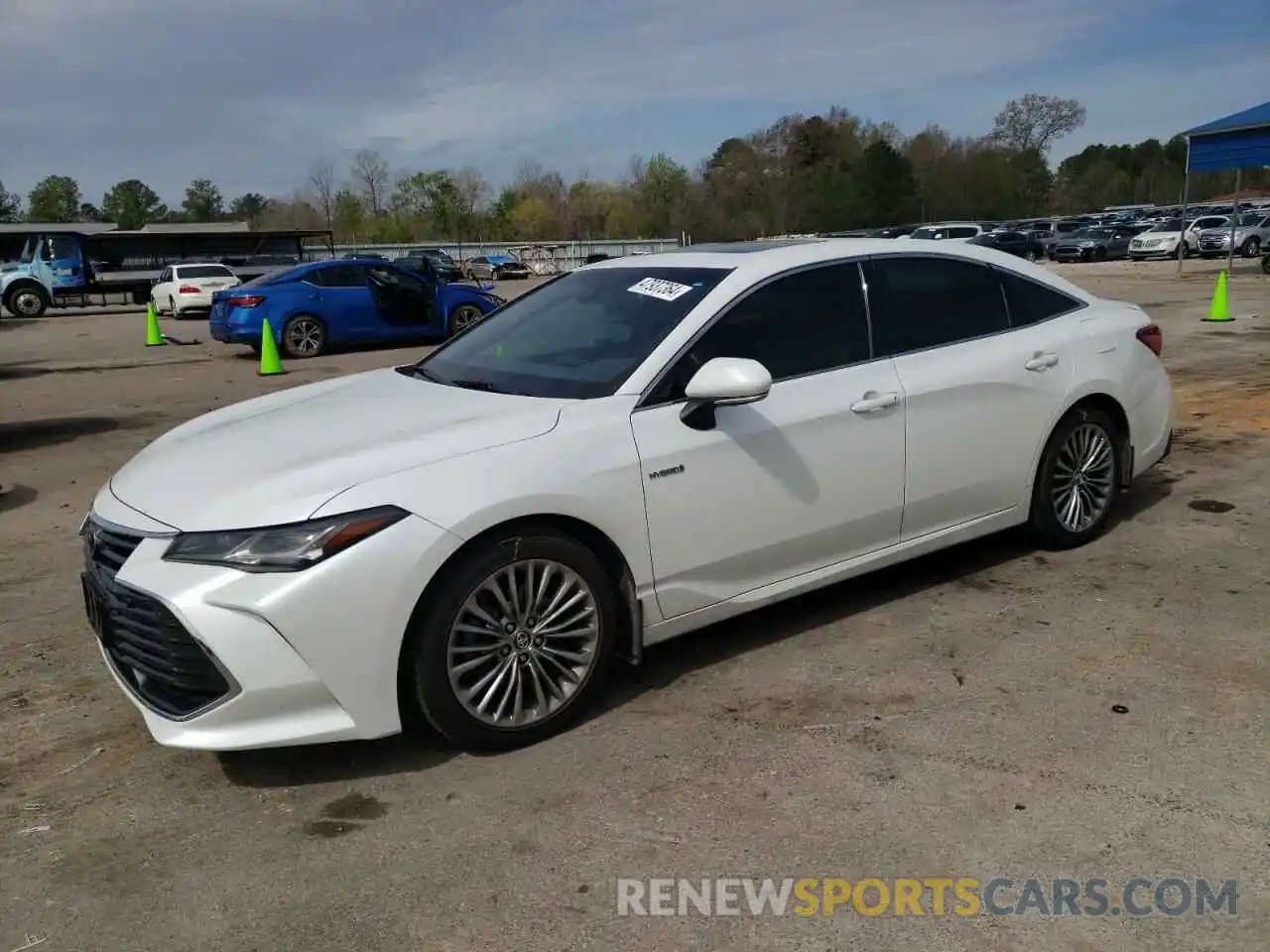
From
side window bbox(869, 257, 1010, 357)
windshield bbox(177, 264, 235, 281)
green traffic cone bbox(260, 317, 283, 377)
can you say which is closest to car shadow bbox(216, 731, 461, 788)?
side window bbox(869, 257, 1010, 357)

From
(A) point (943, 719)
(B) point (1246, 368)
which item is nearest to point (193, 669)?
(A) point (943, 719)

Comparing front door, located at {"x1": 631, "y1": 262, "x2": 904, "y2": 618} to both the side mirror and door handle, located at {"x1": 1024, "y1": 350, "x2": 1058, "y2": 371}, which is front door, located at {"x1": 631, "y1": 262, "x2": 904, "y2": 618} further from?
door handle, located at {"x1": 1024, "y1": 350, "x2": 1058, "y2": 371}

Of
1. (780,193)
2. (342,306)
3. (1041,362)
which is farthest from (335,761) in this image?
(780,193)

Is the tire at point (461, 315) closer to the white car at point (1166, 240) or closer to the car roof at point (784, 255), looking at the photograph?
the car roof at point (784, 255)

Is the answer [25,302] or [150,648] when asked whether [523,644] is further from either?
[25,302]

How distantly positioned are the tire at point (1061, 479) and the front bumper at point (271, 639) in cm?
308

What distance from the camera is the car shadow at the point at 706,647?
3457 mm

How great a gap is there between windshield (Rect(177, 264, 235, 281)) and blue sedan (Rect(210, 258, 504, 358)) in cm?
1128

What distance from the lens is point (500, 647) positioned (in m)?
3.42

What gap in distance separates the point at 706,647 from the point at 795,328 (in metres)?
1.35

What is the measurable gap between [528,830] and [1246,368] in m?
10.8

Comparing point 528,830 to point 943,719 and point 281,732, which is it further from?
point 943,719

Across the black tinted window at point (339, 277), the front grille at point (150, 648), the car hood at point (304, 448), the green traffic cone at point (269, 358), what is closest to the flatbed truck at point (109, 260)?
the black tinted window at point (339, 277)

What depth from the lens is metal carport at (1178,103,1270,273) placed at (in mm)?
25156
